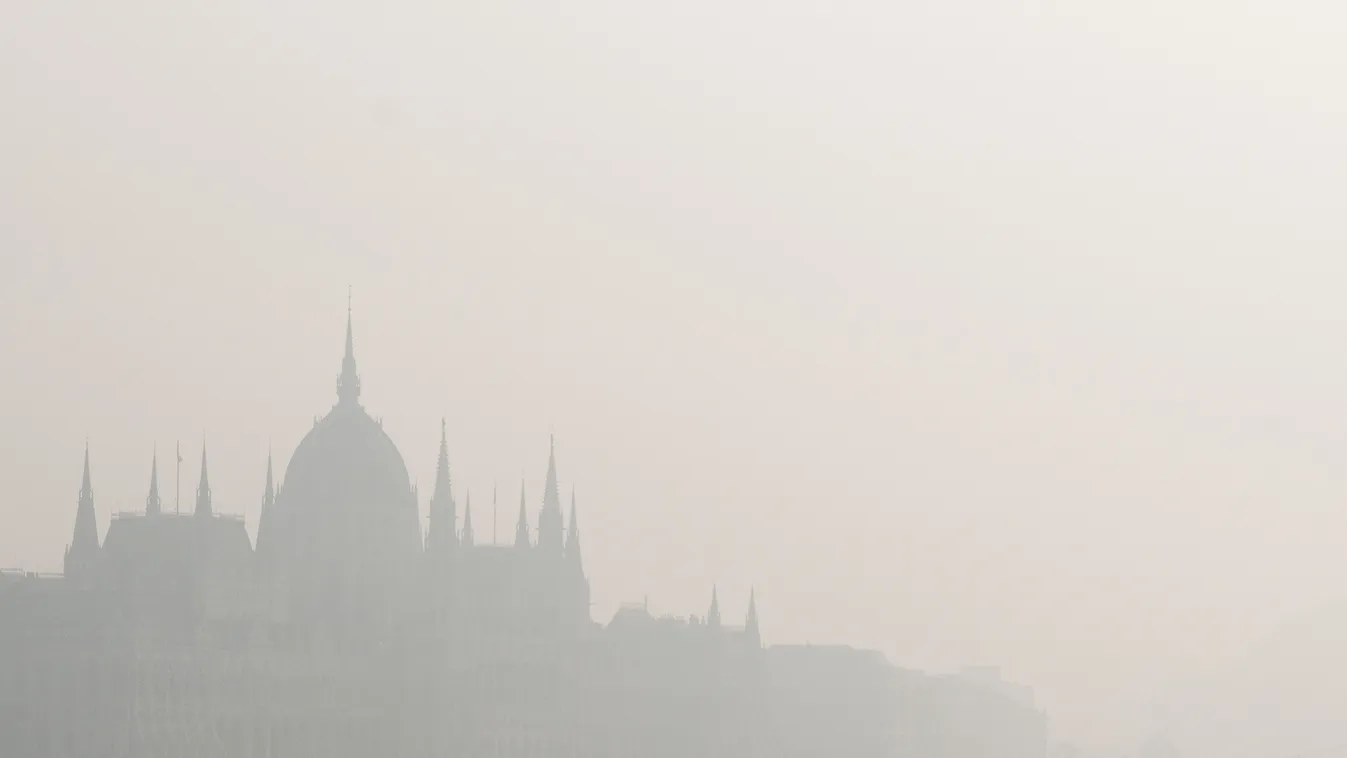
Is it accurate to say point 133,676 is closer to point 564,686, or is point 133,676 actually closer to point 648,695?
point 564,686

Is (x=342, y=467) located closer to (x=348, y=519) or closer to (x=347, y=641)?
(x=348, y=519)

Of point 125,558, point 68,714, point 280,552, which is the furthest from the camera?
point 280,552

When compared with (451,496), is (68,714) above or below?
below

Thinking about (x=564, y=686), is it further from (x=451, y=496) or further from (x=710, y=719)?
(x=710, y=719)

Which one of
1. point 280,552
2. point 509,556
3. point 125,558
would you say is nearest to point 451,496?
point 509,556

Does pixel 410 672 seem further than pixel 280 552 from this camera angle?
Yes

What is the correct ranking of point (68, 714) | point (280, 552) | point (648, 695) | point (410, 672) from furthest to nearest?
point (648, 695) → point (410, 672) → point (280, 552) → point (68, 714)

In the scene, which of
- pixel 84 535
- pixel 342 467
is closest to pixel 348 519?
pixel 342 467

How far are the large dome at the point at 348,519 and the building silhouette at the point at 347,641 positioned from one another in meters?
0.12

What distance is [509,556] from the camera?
6511 inches

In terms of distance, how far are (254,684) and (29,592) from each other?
13.5m

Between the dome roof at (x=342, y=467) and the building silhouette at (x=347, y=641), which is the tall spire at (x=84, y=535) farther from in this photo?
the dome roof at (x=342, y=467)

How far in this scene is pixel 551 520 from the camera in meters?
171

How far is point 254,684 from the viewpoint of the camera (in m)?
137
